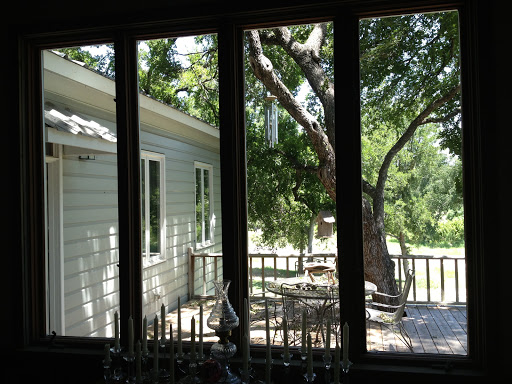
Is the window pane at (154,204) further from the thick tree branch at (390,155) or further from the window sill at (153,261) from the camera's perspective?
the thick tree branch at (390,155)

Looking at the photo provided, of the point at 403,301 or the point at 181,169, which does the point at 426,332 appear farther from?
the point at 181,169

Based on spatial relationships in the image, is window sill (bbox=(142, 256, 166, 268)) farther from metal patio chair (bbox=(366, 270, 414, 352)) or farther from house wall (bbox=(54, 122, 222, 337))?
metal patio chair (bbox=(366, 270, 414, 352))

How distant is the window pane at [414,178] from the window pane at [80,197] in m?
1.76

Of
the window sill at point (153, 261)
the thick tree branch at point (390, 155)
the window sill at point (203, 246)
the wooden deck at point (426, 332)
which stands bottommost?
the wooden deck at point (426, 332)

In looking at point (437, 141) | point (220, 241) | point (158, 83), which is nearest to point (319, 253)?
point (220, 241)

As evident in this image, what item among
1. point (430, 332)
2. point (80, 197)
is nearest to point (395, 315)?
point (430, 332)

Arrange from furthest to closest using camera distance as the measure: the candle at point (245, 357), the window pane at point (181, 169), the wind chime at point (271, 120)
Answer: the window pane at point (181, 169) < the wind chime at point (271, 120) < the candle at point (245, 357)

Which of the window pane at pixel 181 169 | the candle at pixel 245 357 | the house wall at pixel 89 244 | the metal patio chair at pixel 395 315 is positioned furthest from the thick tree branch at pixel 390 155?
the house wall at pixel 89 244

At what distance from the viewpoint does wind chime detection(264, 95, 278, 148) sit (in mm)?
2609

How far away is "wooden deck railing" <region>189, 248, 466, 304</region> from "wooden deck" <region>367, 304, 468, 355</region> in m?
0.06

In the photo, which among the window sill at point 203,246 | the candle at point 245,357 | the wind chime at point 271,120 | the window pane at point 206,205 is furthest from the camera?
the window pane at point 206,205

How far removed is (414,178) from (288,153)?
74 cm

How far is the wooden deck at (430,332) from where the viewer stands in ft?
7.61

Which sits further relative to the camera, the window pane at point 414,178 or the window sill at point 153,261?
the window sill at point 153,261
